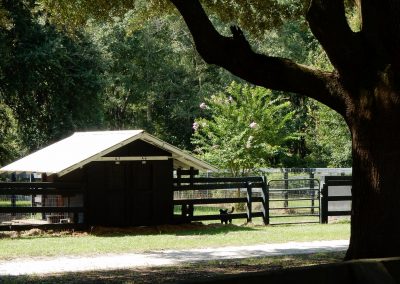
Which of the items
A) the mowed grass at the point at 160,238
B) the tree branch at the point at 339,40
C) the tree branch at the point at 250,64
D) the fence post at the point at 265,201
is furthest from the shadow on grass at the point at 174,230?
the tree branch at the point at 339,40

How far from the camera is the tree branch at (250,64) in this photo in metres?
10.5

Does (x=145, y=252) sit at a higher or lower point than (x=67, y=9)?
lower

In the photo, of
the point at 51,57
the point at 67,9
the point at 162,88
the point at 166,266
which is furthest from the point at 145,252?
the point at 162,88

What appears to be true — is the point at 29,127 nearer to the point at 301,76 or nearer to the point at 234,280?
the point at 301,76

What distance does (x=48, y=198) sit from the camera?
25.8 meters

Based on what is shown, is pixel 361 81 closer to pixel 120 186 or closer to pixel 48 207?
pixel 48 207

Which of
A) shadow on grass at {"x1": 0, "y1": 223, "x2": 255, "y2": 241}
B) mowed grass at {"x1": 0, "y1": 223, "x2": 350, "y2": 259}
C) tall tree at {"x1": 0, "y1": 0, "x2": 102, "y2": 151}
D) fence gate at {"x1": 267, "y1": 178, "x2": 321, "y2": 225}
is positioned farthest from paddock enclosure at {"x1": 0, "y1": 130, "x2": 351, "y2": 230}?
tall tree at {"x1": 0, "y1": 0, "x2": 102, "y2": 151}

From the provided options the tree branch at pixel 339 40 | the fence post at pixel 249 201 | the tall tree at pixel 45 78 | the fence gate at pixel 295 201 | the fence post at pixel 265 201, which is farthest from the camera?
the tall tree at pixel 45 78

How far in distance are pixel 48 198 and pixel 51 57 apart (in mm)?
10265

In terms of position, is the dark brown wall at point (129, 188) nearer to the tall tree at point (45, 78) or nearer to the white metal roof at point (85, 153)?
the white metal roof at point (85, 153)

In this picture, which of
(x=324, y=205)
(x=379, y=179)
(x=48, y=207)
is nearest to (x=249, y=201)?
(x=324, y=205)

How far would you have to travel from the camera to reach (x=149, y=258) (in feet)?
51.7

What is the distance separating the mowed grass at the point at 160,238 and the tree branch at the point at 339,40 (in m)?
8.44

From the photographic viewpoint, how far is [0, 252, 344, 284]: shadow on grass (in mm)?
11352
